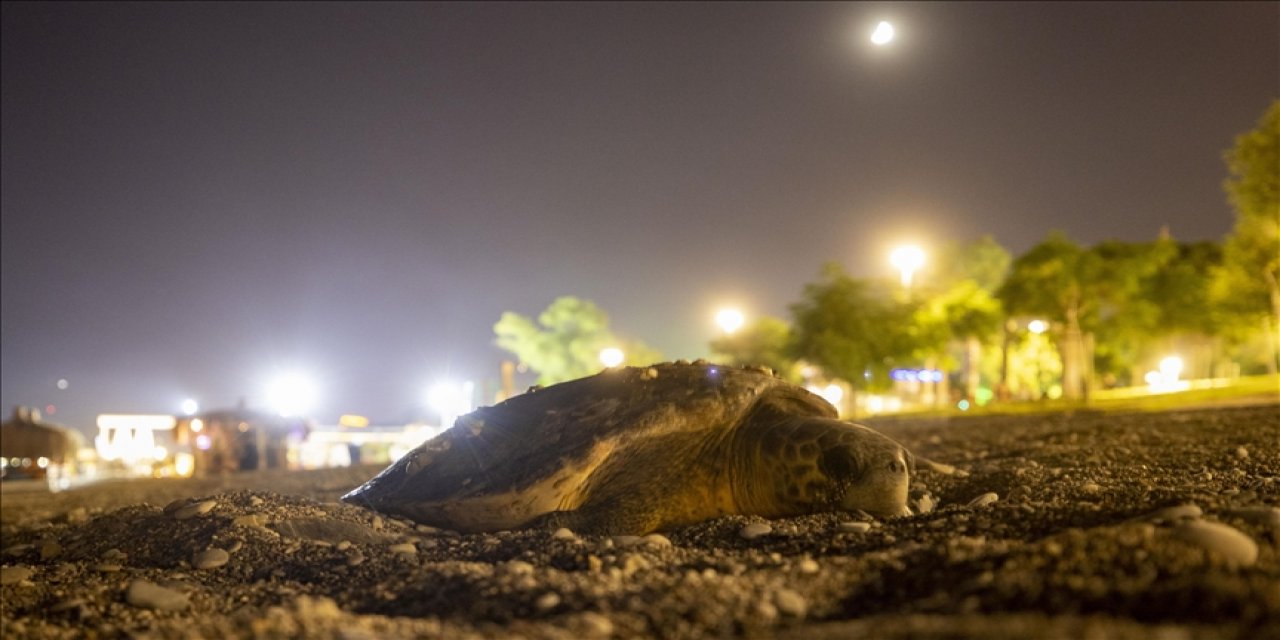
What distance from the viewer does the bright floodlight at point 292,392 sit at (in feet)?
116

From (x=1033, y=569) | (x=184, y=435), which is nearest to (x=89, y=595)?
(x=1033, y=569)

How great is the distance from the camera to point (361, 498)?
5789 millimetres

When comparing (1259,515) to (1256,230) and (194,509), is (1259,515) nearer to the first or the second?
(194,509)

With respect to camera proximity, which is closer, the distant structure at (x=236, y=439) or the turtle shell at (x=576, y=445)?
the turtle shell at (x=576, y=445)

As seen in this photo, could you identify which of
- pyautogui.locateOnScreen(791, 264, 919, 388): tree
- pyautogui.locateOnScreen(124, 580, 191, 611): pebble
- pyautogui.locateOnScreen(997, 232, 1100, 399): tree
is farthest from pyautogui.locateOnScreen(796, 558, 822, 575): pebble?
pyautogui.locateOnScreen(997, 232, 1100, 399): tree

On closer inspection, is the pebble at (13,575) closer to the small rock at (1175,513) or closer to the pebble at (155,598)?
the pebble at (155,598)

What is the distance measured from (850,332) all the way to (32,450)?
23443 millimetres

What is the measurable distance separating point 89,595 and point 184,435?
21801 millimetres

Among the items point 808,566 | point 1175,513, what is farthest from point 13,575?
point 1175,513

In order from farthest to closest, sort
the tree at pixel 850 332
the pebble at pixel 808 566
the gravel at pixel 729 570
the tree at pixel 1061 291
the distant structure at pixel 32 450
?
the tree at pixel 1061 291, the tree at pixel 850 332, the distant structure at pixel 32 450, the pebble at pixel 808 566, the gravel at pixel 729 570

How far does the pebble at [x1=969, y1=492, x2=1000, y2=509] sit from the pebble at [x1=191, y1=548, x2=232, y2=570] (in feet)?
12.5

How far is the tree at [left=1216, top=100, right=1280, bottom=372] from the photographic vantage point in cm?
2522

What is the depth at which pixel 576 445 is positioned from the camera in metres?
5.07

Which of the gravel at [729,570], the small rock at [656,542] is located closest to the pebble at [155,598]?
the gravel at [729,570]
